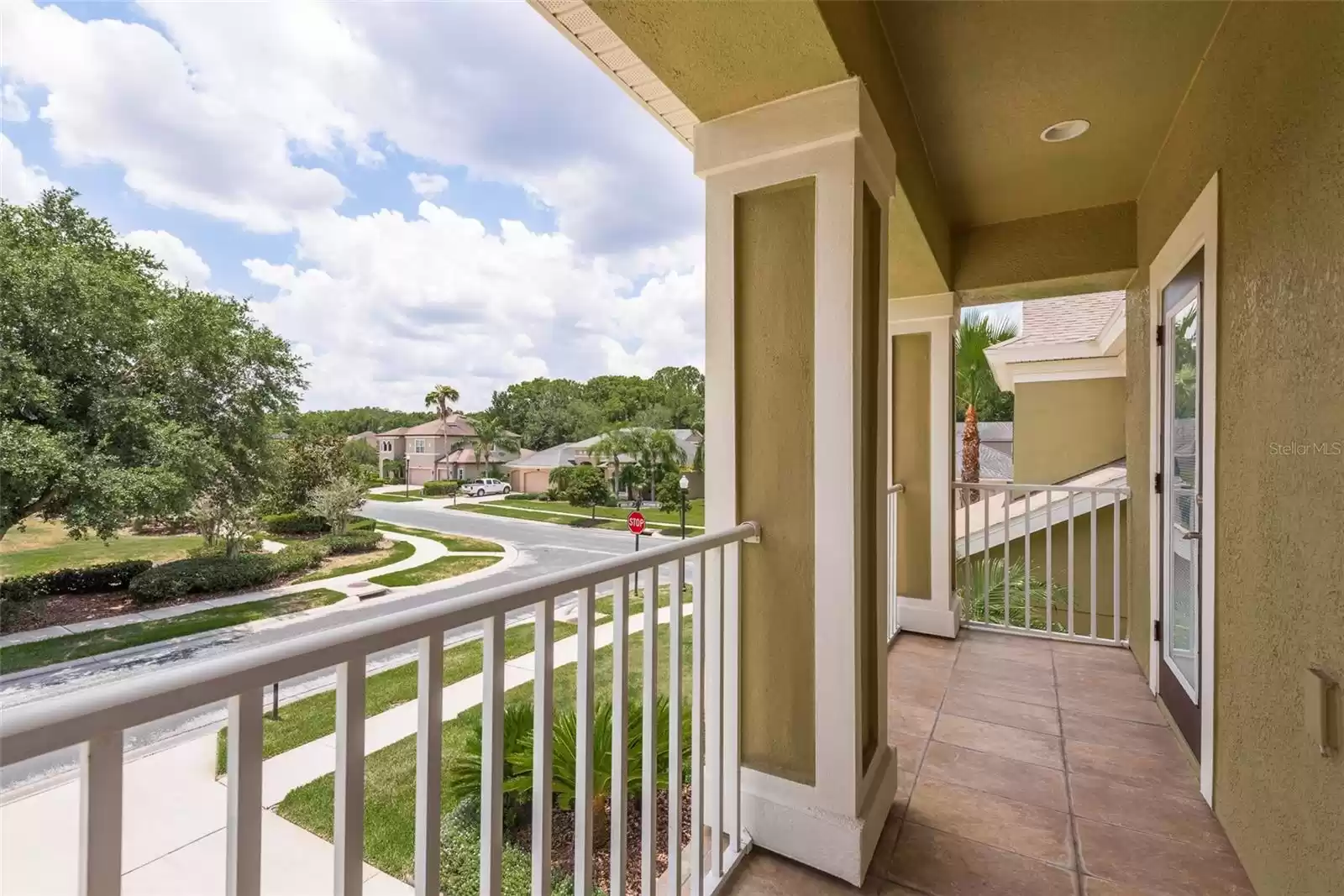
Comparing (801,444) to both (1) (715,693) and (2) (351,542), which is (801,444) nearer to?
(1) (715,693)

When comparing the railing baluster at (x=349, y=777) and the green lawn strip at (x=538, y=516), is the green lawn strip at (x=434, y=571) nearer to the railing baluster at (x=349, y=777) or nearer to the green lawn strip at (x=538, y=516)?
the green lawn strip at (x=538, y=516)

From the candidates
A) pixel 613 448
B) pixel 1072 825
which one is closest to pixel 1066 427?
pixel 613 448

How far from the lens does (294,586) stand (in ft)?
9.07

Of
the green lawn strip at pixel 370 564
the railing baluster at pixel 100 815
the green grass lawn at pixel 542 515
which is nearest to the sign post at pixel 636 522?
the green grass lawn at pixel 542 515

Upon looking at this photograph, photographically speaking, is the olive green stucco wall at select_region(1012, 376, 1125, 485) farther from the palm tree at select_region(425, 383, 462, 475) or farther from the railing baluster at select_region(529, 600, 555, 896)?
the railing baluster at select_region(529, 600, 555, 896)

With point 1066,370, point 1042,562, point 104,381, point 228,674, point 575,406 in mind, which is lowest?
point 1042,562

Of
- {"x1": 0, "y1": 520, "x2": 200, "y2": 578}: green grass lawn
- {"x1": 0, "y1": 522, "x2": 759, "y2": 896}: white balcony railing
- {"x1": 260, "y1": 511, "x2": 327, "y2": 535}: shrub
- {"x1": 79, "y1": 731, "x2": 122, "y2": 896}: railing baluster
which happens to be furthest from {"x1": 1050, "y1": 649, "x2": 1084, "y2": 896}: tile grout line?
{"x1": 260, "y1": 511, "x2": 327, "y2": 535}: shrub

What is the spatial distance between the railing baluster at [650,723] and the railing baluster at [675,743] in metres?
0.08

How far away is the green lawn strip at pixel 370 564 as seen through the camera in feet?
9.80

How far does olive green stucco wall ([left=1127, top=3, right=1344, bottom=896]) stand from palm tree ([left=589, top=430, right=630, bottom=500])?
3.78 m

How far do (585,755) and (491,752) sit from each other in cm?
28

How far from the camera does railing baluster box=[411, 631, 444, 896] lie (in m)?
0.84

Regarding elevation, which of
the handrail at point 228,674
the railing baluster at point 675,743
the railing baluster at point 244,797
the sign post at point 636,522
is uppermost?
the handrail at point 228,674

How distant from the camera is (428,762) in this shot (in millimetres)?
849
